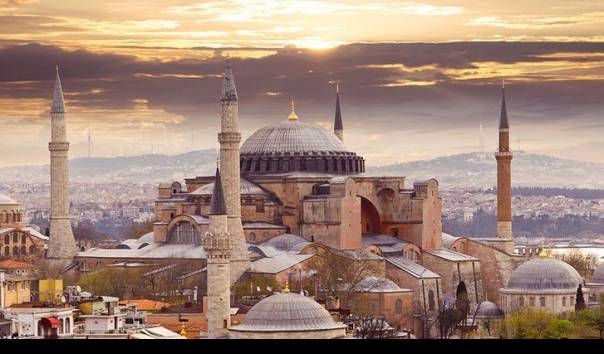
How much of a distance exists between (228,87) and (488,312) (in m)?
5.27

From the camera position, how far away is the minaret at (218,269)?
22375 millimetres

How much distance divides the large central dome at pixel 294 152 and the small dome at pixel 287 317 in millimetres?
12507

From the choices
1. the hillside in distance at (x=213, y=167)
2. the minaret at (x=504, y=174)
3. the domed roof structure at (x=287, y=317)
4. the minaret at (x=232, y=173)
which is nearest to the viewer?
the domed roof structure at (x=287, y=317)

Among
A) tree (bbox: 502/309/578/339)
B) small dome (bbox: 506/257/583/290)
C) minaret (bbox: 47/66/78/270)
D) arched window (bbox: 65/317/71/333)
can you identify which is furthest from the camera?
minaret (bbox: 47/66/78/270)

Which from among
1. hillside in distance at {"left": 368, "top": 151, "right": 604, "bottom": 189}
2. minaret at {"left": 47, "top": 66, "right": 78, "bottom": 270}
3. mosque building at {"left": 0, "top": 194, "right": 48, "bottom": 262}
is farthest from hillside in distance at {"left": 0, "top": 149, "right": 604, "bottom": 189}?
mosque building at {"left": 0, "top": 194, "right": 48, "bottom": 262}

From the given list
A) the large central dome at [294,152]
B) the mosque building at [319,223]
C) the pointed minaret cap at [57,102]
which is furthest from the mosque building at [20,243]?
the large central dome at [294,152]

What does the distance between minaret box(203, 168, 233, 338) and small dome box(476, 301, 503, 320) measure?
4546mm

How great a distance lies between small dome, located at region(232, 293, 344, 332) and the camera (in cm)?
1925

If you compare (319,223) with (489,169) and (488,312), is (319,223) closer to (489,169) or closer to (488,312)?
(488,312)

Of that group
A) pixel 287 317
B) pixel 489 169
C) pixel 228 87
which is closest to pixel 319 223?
pixel 228 87

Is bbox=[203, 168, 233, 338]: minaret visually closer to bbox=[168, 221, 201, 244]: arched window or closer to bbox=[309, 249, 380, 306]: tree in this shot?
bbox=[309, 249, 380, 306]: tree

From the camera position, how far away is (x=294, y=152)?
32375 mm

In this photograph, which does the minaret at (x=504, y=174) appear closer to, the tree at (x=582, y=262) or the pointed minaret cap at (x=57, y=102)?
the tree at (x=582, y=262)
